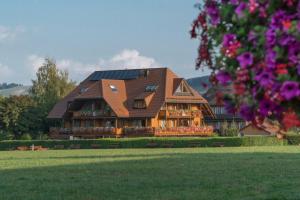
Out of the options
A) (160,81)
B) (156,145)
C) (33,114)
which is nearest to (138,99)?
(160,81)

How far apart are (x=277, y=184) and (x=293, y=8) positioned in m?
11.5

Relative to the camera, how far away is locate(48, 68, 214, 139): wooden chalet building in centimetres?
8181

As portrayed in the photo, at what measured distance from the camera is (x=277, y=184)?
1557 centimetres

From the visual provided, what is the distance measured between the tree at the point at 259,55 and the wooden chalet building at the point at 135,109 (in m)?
73.6

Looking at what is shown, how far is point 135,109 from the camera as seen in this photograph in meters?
84.4

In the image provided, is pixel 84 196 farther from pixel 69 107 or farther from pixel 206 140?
pixel 69 107

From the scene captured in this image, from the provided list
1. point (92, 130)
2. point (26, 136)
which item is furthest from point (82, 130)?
point (26, 136)

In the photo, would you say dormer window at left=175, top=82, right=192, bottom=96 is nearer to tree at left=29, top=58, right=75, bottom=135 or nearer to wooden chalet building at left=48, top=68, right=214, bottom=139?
wooden chalet building at left=48, top=68, right=214, bottom=139

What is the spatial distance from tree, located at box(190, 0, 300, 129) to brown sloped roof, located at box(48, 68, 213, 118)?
76162 millimetres

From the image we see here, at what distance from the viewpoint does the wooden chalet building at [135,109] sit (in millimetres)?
81812

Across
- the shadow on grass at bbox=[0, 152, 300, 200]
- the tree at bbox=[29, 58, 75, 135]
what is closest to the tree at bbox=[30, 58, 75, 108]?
the tree at bbox=[29, 58, 75, 135]

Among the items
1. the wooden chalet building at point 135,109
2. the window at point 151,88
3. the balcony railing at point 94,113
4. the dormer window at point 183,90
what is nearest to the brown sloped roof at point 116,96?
the wooden chalet building at point 135,109

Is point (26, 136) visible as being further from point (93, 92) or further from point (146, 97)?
point (146, 97)

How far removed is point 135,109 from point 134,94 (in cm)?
323
